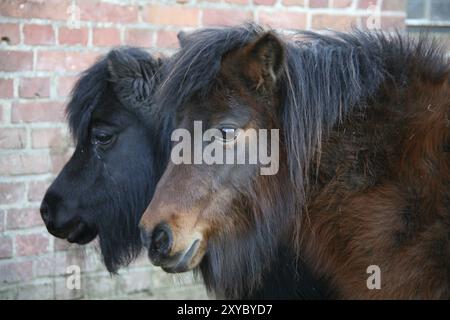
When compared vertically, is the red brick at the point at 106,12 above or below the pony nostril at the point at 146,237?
above

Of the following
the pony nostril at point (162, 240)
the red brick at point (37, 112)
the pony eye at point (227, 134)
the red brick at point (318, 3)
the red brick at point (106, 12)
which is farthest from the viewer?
the red brick at point (318, 3)

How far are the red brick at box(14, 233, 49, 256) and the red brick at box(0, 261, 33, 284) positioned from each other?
0.07 meters

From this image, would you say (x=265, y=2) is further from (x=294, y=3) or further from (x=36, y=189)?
(x=36, y=189)

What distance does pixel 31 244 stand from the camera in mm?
4168

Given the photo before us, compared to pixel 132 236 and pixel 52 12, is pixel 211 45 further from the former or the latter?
pixel 52 12

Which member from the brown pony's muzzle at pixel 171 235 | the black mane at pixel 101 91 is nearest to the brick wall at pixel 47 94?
the black mane at pixel 101 91

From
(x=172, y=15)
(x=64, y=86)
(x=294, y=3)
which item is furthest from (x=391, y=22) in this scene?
(x=64, y=86)

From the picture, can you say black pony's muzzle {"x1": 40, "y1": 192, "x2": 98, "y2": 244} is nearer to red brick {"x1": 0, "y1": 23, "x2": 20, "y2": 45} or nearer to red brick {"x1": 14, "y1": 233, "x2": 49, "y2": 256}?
red brick {"x1": 14, "y1": 233, "x2": 49, "y2": 256}

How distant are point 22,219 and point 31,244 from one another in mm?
174

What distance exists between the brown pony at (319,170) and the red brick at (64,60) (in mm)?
1690

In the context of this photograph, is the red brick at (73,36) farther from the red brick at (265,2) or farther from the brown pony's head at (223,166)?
the brown pony's head at (223,166)

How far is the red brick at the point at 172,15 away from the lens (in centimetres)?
433

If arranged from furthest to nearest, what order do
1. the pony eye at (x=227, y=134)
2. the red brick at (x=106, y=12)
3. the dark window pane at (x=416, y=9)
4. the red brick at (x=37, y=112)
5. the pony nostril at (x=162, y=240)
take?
the dark window pane at (x=416, y=9) < the red brick at (x=106, y=12) < the red brick at (x=37, y=112) < the pony eye at (x=227, y=134) < the pony nostril at (x=162, y=240)

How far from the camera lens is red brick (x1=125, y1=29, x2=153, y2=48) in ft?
14.1
